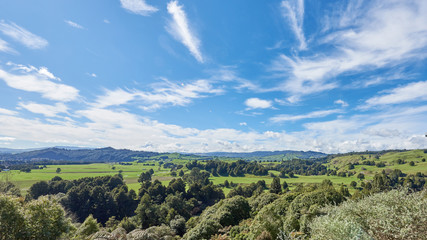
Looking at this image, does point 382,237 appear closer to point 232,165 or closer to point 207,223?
point 207,223

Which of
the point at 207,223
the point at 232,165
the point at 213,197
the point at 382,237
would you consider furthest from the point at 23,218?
the point at 232,165

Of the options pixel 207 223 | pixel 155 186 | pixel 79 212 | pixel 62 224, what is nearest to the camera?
pixel 62 224

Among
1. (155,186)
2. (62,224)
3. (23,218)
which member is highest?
(23,218)

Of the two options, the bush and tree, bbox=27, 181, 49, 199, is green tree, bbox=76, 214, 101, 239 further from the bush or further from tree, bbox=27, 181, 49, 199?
tree, bbox=27, 181, 49, 199

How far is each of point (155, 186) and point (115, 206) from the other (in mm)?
16468

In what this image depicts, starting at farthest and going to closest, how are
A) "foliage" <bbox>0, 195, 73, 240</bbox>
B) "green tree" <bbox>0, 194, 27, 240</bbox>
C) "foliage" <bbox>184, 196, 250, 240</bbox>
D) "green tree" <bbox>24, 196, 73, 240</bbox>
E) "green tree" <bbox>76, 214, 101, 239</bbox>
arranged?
"green tree" <bbox>76, 214, 101, 239</bbox> < "foliage" <bbox>184, 196, 250, 240</bbox> < "green tree" <bbox>24, 196, 73, 240</bbox> < "foliage" <bbox>0, 195, 73, 240</bbox> < "green tree" <bbox>0, 194, 27, 240</bbox>

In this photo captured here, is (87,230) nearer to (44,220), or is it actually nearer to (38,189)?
(44,220)

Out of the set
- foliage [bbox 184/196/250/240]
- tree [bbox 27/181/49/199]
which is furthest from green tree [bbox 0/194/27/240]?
tree [bbox 27/181/49/199]

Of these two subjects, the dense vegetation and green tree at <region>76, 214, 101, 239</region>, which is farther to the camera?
green tree at <region>76, 214, 101, 239</region>

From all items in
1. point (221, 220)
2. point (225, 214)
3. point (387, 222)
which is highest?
point (387, 222)

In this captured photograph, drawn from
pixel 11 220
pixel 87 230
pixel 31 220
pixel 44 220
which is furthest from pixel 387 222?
pixel 87 230

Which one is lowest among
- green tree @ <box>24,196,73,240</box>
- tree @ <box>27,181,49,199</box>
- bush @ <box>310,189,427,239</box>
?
tree @ <box>27,181,49,199</box>

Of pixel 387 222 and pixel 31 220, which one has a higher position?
pixel 387 222

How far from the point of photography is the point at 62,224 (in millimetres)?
21266
